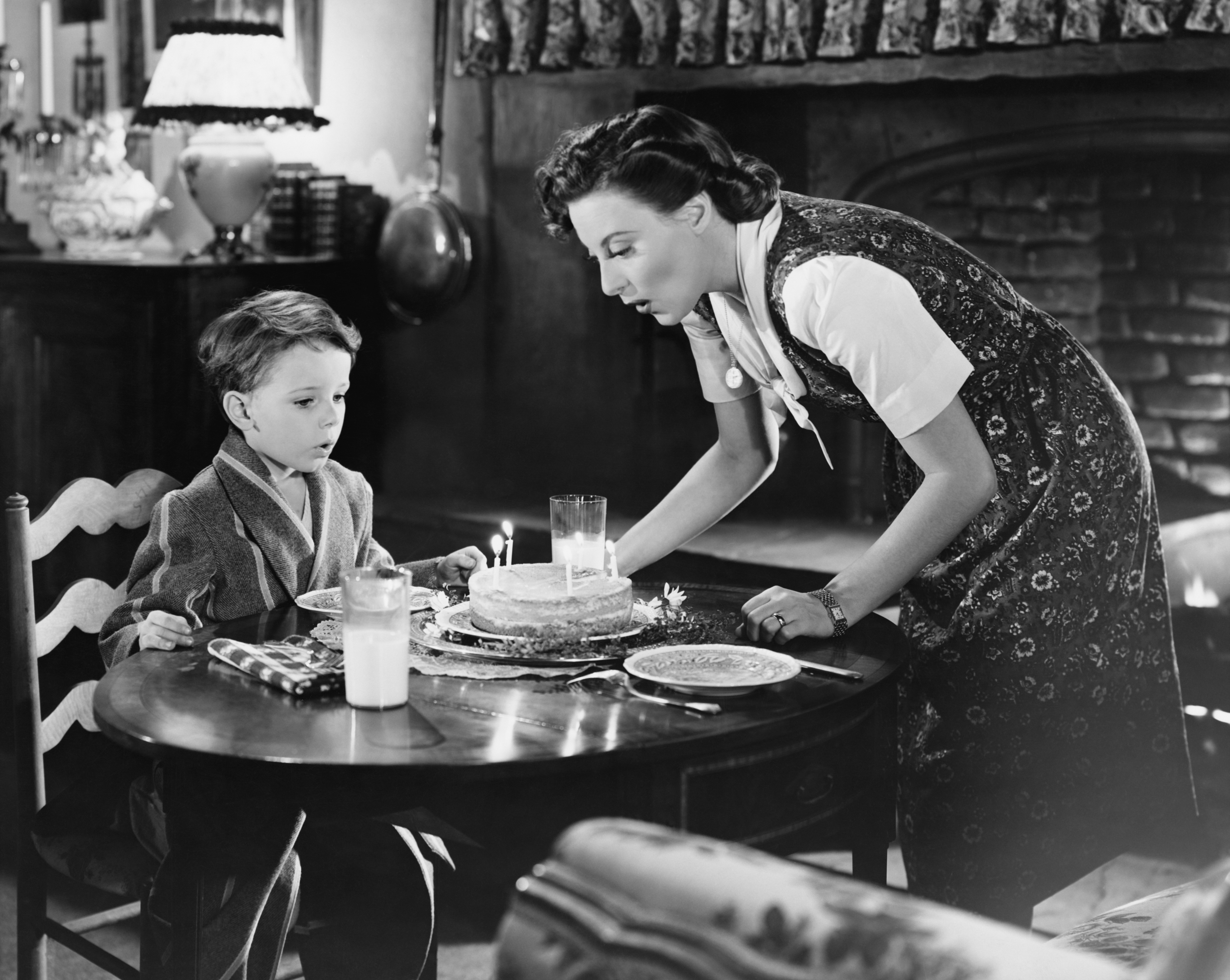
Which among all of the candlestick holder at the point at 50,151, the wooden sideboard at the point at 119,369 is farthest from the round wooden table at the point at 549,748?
the candlestick holder at the point at 50,151

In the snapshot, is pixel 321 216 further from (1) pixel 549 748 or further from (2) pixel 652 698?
(1) pixel 549 748

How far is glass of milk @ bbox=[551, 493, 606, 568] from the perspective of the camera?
5.93 ft

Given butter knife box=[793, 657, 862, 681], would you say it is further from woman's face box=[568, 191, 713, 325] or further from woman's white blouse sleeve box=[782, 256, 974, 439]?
woman's face box=[568, 191, 713, 325]

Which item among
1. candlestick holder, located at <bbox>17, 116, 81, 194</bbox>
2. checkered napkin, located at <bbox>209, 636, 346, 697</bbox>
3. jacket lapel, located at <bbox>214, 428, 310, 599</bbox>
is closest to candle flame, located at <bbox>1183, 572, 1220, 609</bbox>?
jacket lapel, located at <bbox>214, 428, 310, 599</bbox>

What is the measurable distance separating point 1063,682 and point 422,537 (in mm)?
2264

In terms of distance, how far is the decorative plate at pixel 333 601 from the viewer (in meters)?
1.78

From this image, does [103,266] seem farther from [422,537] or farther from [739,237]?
[739,237]

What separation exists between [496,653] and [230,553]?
1.42 feet

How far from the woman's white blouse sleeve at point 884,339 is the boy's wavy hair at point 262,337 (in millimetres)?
639

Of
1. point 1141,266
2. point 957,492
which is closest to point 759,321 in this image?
point 957,492

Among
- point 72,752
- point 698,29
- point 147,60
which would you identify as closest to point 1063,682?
point 72,752

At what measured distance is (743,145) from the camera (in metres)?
3.59

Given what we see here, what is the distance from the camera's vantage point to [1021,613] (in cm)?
179

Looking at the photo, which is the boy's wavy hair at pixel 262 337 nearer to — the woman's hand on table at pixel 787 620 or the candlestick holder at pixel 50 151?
the woman's hand on table at pixel 787 620
